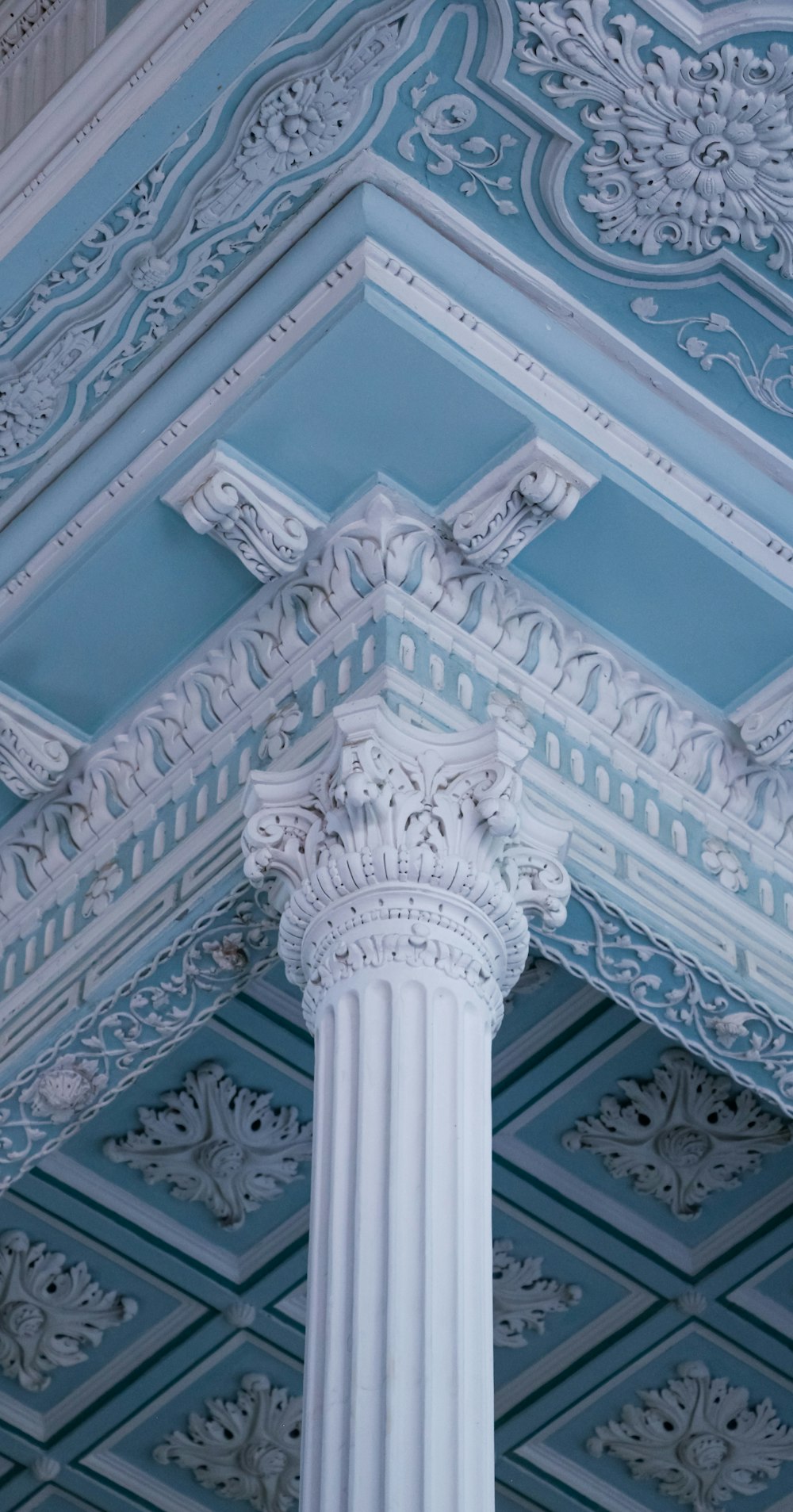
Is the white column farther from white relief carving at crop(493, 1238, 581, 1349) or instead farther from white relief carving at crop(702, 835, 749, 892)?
white relief carving at crop(493, 1238, 581, 1349)

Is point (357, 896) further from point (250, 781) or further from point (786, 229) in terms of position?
point (786, 229)

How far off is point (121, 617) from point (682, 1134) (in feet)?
6.77

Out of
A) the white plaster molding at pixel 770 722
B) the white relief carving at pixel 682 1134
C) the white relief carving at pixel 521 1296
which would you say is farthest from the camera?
the white relief carving at pixel 521 1296

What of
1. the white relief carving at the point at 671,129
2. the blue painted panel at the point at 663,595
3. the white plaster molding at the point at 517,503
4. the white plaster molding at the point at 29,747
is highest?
the white relief carving at the point at 671,129

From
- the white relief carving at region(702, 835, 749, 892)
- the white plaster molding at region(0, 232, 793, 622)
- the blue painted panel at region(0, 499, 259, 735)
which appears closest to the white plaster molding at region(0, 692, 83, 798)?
the blue painted panel at region(0, 499, 259, 735)

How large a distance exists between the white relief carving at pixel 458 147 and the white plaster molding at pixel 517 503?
0.55 meters

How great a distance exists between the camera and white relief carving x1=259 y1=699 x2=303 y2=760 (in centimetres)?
604

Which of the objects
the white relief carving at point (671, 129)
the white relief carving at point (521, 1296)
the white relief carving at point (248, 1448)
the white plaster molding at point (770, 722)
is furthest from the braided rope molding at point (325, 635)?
the white relief carving at point (248, 1448)

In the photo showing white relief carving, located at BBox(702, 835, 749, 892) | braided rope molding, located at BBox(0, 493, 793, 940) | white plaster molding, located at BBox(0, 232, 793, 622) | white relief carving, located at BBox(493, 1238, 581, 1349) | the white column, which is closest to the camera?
the white column

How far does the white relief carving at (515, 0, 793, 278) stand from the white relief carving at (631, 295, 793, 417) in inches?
6.4

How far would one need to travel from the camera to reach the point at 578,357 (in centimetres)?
616

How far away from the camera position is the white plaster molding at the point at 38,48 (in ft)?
20.2

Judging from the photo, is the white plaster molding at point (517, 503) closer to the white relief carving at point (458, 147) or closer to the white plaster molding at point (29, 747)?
the white relief carving at point (458, 147)

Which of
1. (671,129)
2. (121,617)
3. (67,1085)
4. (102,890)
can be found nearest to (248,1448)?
(67,1085)
